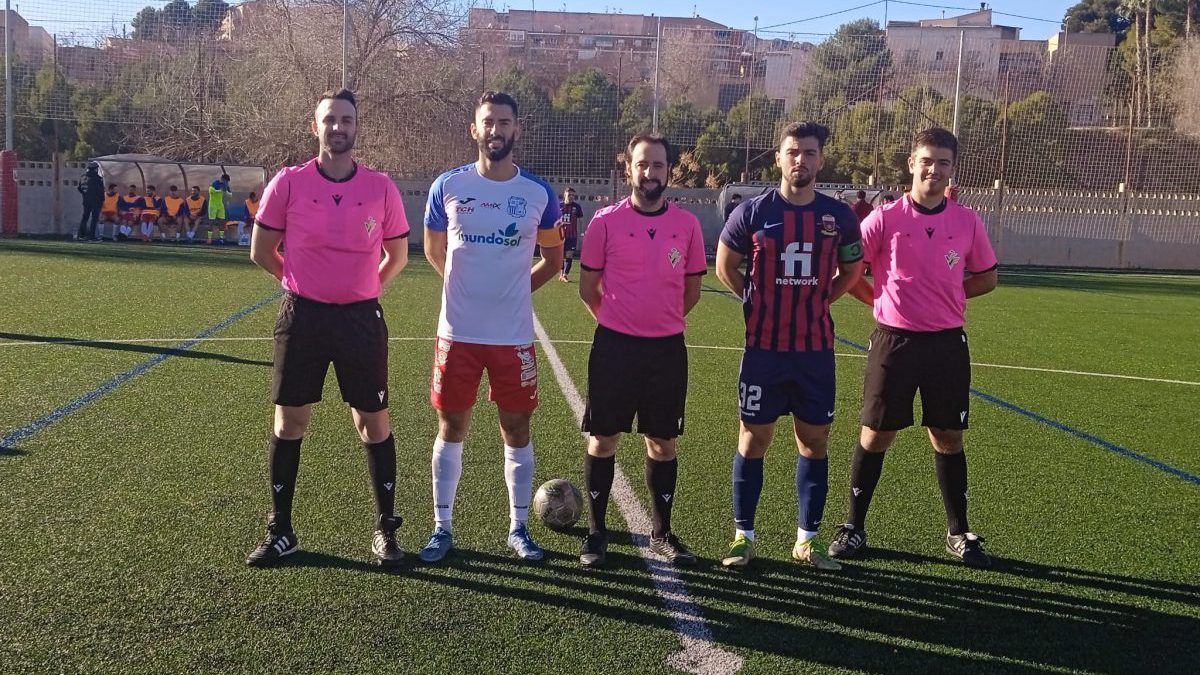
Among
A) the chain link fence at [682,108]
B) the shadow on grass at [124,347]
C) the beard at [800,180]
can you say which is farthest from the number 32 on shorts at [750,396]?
the chain link fence at [682,108]

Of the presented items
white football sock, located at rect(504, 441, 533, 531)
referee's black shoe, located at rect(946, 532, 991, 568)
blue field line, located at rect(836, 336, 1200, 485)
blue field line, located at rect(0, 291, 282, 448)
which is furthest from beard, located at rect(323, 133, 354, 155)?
blue field line, located at rect(836, 336, 1200, 485)

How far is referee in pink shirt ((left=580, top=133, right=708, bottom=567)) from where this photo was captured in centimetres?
445

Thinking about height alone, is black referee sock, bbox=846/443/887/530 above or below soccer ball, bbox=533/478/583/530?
above

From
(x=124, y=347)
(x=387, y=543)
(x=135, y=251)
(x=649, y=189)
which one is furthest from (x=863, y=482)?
(x=135, y=251)

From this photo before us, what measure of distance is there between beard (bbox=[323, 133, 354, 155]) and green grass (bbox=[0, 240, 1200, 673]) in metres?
1.79

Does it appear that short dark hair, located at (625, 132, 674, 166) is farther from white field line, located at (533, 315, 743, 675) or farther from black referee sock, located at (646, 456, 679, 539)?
white field line, located at (533, 315, 743, 675)

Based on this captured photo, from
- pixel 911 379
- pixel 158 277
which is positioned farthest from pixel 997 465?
pixel 158 277

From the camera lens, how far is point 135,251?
858 inches

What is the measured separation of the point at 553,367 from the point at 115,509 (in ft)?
16.1

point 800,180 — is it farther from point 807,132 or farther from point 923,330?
point 923,330

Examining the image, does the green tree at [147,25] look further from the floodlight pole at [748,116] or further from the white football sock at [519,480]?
the white football sock at [519,480]

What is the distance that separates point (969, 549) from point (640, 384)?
1.75 metres

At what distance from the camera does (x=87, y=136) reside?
3569 centimetres

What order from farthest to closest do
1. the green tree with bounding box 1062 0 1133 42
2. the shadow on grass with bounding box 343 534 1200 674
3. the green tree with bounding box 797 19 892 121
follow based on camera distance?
the green tree with bounding box 1062 0 1133 42
the green tree with bounding box 797 19 892 121
the shadow on grass with bounding box 343 534 1200 674
